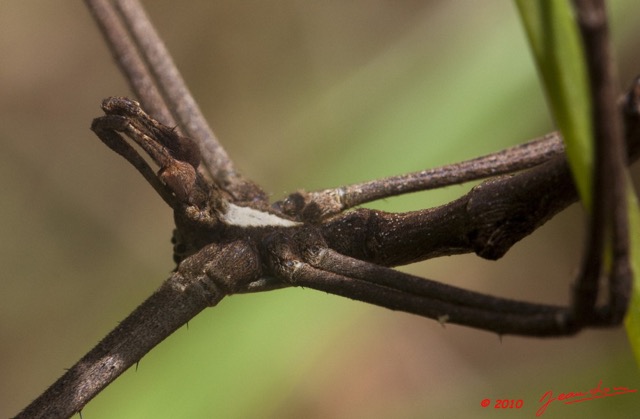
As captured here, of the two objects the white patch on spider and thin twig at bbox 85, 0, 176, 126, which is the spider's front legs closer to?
the white patch on spider

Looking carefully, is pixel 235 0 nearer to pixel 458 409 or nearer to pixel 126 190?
pixel 126 190

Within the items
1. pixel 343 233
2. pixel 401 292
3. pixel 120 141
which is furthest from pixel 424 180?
pixel 120 141
